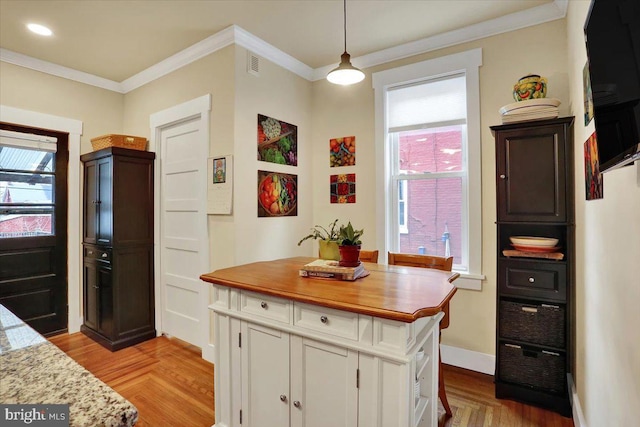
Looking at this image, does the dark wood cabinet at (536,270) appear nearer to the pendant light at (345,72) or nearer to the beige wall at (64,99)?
the pendant light at (345,72)

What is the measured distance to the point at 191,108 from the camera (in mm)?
3129

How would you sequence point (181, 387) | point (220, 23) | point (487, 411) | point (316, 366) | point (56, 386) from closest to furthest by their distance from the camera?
point (56, 386) → point (316, 366) → point (487, 411) → point (181, 387) → point (220, 23)

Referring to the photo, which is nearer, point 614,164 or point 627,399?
point 614,164

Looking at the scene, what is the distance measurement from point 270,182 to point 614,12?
265 centimetres

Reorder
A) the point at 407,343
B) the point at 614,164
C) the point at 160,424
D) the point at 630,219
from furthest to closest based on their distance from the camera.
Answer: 1. the point at 160,424
2. the point at 407,343
3. the point at 630,219
4. the point at 614,164

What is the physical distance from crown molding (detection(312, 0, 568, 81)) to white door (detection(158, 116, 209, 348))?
67.4 inches

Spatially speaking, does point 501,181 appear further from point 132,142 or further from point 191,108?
point 132,142

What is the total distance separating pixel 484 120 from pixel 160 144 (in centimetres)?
313

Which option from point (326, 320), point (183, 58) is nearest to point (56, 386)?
point (326, 320)

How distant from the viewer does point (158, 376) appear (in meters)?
2.71

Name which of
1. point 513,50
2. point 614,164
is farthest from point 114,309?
point 513,50

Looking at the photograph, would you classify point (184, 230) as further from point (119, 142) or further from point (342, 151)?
point (342, 151)

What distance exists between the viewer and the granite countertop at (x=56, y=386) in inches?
22.5

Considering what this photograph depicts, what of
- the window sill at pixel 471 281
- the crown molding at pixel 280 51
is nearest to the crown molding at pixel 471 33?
the crown molding at pixel 280 51
